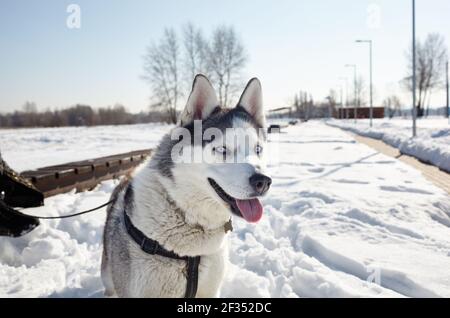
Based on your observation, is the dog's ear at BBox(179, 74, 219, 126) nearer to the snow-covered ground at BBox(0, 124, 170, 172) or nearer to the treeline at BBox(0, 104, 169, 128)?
the snow-covered ground at BBox(0, 124, 170, 172)

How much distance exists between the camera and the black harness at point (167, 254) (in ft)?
7.31

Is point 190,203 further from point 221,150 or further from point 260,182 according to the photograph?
point 260,182

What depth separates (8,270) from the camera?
3.47m

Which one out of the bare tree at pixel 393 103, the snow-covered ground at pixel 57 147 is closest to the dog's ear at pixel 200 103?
the snow-covered ground at pixel 57 147

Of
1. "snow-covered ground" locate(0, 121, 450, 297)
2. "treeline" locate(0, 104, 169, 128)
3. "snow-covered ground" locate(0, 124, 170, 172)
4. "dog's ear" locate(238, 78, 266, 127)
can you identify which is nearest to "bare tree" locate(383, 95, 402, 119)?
"treeline" locate(0, 104, 169, 128)

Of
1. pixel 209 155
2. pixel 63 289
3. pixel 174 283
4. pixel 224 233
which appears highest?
pixel 209 155

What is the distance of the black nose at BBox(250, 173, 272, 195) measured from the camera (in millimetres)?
2105

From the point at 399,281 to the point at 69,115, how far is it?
5649 cm

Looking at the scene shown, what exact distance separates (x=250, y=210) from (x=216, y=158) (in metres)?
0.46

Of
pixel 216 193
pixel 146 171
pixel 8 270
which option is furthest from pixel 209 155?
pixel 8 270

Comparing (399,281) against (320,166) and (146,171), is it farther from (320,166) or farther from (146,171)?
(320,166)

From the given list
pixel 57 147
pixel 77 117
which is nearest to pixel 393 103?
pixel 77 117

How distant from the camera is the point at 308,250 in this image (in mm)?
3996

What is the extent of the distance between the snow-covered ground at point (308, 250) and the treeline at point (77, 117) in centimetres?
3552
